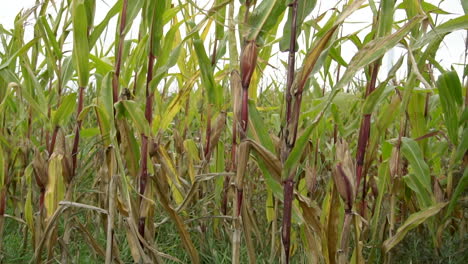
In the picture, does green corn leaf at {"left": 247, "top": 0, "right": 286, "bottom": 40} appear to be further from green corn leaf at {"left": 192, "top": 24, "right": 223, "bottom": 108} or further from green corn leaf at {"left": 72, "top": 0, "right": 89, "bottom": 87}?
green corn leaf at {"left": 72, "top": 0, "right": 89, "bottom": 87}

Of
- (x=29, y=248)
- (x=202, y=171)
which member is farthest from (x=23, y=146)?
(x=202, y=171)

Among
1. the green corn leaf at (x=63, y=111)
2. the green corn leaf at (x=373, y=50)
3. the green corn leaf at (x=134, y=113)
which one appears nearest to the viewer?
the green corn leaf at (x=373, y=50)

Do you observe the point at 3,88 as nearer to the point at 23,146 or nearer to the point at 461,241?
the point at 23,146

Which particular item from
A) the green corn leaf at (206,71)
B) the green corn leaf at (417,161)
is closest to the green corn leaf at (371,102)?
the green corn leaf at (417,161)

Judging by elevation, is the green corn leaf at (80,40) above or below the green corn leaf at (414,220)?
above

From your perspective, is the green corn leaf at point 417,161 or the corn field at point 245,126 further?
the green corn leaf at point 417,161

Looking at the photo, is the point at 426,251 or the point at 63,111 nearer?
the point at 63,111

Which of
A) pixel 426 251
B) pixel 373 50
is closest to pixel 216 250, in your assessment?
pixel 426 251

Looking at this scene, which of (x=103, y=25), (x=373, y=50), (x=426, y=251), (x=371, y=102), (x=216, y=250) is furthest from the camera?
(x=216, y=250)

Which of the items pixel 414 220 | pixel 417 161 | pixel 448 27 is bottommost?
pixel 414 220

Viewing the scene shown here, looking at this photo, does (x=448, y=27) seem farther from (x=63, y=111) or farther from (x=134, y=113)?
(x=63, y=111)

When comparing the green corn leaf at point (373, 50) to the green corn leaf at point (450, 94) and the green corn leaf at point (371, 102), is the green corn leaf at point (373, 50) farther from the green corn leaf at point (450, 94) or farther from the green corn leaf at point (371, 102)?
the green corn leaf at point (450, 94)

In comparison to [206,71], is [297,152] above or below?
below

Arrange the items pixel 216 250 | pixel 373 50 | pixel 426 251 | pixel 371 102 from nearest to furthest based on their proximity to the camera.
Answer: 1. pixel 373 50
2. pixel 371 102
3. pixel 426 251
4. pixel 216 250
